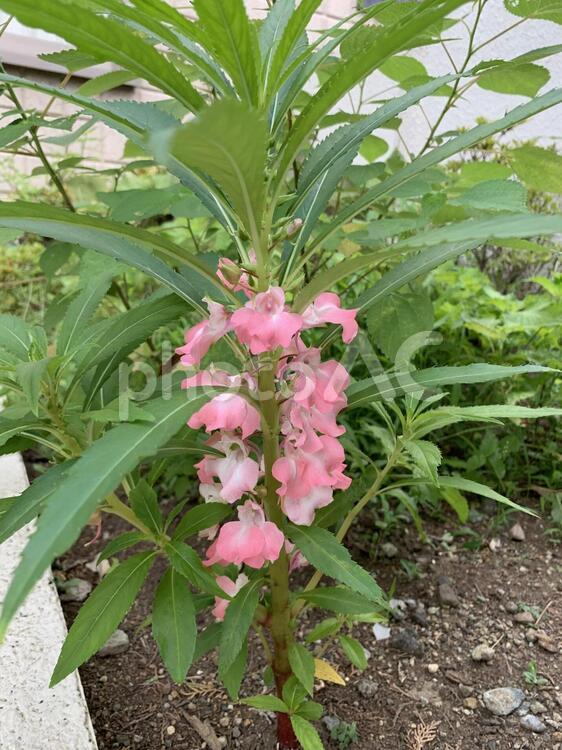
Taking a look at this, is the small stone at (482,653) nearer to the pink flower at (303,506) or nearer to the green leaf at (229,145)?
the pink flower at (303,506)

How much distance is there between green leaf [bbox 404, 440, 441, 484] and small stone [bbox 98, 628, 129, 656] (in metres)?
0.86

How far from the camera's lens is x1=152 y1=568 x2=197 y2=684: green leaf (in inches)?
33.6

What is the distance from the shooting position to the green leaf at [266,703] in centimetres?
97

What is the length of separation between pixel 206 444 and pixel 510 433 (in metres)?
1.20

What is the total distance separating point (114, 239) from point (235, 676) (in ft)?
2.20

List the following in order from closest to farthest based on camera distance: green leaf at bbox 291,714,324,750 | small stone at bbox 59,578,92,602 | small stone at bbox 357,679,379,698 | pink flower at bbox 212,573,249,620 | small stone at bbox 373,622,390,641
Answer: green leaf at bbox 291,714,324,750
pink flower at bbox 212,573,249,620
small stone at bbox 357,679,379,698
small stone at bbox 373,622,390,641
small stone at bbox 59,578,92,602

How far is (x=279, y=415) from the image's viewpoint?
2.85 feet

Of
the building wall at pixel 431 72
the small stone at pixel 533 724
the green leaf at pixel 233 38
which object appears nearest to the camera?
the green leaf at pixel 233 38

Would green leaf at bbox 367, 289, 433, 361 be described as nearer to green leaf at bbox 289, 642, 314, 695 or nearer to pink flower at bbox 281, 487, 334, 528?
pink flower at bbox 281, 487, 334, 528

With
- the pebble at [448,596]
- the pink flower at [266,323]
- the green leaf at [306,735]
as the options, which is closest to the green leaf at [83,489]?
the pink flower at [266,323]

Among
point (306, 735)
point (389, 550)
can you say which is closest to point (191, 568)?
point (306, 735)

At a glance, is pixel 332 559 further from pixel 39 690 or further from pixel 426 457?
pixel 39 690

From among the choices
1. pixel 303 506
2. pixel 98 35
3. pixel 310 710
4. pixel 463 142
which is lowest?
pixel 310 710

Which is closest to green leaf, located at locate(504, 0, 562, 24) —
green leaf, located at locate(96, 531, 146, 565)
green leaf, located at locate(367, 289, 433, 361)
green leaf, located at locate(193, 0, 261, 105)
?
green leaf, located at locate(367, 289, 433, 361)
